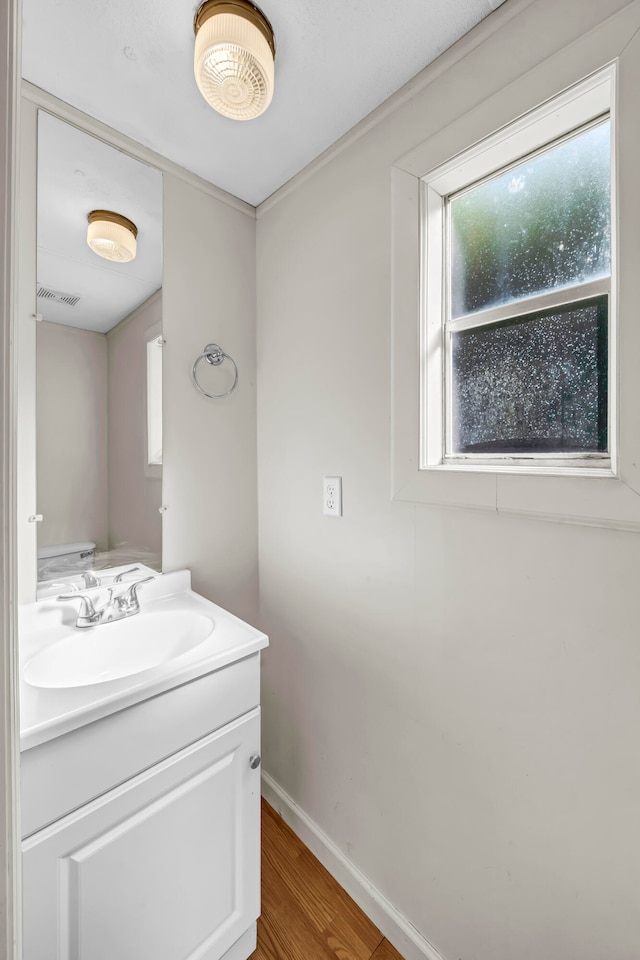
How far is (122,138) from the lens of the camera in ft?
4.12

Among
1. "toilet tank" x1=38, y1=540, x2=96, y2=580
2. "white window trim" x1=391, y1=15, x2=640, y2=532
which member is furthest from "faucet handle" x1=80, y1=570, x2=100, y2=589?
"white window trim" x1=391, y1=15, x2=640, y2=532

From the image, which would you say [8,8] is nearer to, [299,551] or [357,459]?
[357,459]

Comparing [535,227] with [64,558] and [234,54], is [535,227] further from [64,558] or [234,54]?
[64,558]

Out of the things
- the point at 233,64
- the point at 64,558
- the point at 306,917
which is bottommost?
the point at 306,917

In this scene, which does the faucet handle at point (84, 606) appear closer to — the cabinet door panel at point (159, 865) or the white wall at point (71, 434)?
the white wall at point (71, 434)

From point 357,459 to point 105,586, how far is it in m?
0.86

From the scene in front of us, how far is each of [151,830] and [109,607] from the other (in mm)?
552

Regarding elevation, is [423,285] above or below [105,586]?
above

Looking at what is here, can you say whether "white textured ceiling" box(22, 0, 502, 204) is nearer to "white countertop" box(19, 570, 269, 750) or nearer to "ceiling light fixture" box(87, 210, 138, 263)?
"ceiling light fixture" box(87, 210, 138, 263)

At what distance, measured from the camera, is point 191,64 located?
1.04 meters

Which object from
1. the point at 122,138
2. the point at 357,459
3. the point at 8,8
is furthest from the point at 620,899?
the point at 122,138

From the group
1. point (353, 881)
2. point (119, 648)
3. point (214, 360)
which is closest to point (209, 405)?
point (214, 360)

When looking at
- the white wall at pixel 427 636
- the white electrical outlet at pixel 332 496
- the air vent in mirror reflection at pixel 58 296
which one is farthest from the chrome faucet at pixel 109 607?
the air vent in mirror reflection at pixel 58 296

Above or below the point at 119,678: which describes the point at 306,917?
below
